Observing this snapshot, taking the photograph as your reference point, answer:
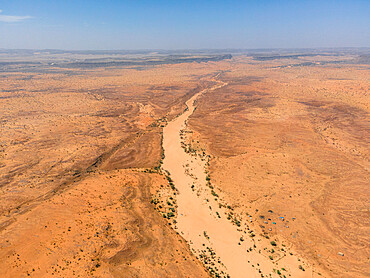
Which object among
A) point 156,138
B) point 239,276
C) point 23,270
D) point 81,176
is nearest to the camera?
point 23,270

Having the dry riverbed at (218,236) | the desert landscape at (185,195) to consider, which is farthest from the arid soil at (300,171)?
the dry riverbed at (218,236)

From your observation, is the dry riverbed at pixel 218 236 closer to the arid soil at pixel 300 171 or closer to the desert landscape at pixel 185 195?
the desert landscape at pixel 185 195

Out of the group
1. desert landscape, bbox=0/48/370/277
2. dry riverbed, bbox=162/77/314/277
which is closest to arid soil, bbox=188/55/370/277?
desert landscape, bbox=0/48/370/277

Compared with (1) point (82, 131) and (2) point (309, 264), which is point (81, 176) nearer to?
(1) point (82, 131)

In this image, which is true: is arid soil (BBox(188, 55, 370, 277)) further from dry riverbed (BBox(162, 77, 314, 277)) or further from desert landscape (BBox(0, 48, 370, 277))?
dry riverbed (BBox(162, 77, 314, 277))

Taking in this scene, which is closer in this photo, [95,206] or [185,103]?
[95,206]

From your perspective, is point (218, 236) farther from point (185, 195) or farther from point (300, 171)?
point (300, 171)

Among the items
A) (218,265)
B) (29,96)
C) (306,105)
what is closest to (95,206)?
(218,265)

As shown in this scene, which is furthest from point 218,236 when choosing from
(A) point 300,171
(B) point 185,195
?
(A) point 300,171
